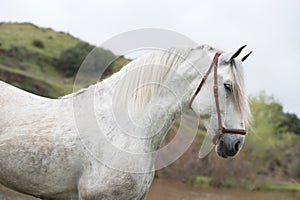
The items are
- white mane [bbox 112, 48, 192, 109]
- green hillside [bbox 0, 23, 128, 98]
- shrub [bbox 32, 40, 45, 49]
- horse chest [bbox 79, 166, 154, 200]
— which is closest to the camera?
horse chest [bbox 79, 166, 154, 200]

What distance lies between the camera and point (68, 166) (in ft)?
10.1

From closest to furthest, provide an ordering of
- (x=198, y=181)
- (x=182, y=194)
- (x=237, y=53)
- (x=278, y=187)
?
(x=237, y=53), (x=182, y=194), (x=198, y=181), (x=278, y=187)

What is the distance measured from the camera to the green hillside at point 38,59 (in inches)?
1136

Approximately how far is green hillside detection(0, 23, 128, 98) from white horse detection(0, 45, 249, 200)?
24.1 meters

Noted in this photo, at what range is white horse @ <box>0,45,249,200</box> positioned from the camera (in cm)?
304

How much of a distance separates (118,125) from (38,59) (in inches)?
1596

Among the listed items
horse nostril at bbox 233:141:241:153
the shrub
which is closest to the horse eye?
horse nostril at bbox 233:141:241:153

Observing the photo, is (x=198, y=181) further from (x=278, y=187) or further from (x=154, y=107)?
(x=154, y=107)

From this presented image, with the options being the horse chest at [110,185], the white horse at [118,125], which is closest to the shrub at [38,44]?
the white horse at [118,125]

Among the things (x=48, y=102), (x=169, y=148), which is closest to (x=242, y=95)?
(x=169, y=148)

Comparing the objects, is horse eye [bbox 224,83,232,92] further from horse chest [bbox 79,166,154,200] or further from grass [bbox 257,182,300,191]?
grass [bbox 257,182,300,191]

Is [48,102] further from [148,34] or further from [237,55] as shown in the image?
[237,55]

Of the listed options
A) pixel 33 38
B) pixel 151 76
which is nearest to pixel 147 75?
pixel 151 76

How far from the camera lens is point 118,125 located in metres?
3.13
